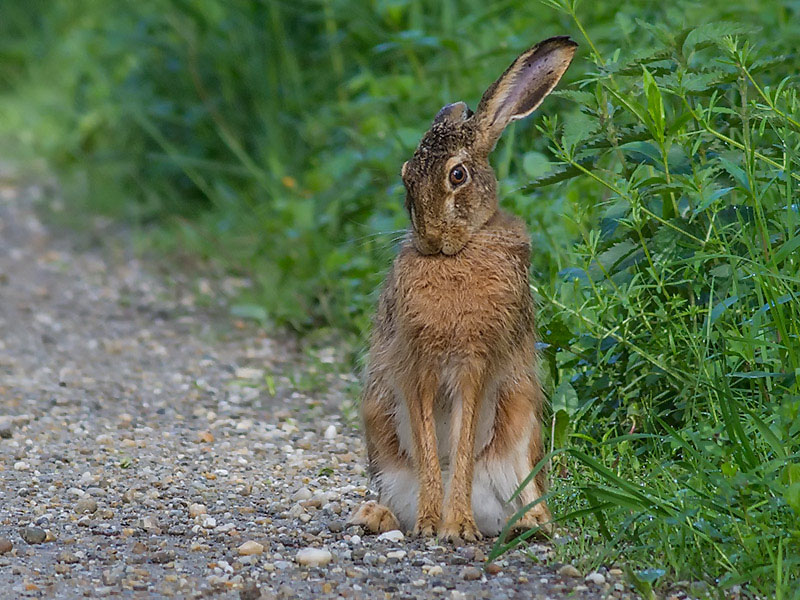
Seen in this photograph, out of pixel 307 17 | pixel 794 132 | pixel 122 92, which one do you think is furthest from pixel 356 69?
pixel 794 132

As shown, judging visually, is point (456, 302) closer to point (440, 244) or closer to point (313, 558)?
point (440, 244)

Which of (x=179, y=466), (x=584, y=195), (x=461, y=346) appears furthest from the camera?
(x=584, y=195)

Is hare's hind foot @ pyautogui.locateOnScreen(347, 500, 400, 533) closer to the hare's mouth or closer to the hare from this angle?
the hare

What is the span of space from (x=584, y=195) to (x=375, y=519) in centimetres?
226

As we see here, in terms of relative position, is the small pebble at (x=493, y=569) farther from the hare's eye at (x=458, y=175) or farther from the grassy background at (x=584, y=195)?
the hare's eye at (x=458, y=175)

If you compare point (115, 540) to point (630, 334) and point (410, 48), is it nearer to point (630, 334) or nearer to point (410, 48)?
point (630, 334)

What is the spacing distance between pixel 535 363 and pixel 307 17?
4522 mm

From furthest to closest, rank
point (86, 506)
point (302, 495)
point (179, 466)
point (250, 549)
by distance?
1. point (179, 466)
2. point (302, 495)
3. point (86, 506)
4. point (250, 549)

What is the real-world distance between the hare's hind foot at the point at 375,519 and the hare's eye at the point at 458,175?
0.98 meters

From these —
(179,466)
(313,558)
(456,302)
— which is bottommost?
(313,558)

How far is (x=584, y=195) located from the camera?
562 centimetres

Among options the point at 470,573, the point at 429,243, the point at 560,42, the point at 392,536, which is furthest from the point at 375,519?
the point at 560,42

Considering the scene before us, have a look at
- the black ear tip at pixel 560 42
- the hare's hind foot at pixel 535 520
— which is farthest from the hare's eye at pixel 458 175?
the hare's hind foot at pixel 535 520

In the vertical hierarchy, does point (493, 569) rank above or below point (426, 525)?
below
